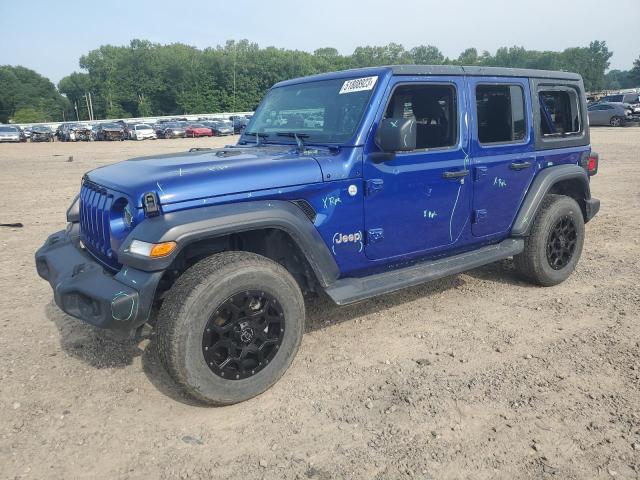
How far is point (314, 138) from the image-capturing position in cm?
373

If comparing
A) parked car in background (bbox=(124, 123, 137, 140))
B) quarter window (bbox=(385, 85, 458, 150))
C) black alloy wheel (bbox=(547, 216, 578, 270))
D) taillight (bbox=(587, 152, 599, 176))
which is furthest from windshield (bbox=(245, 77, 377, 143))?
parked car in background (bbox=(124, 123, 137, 140))

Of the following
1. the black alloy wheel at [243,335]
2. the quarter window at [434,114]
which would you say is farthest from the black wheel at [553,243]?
the black alloy wheel at [243,335]

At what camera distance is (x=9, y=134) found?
40.7 m

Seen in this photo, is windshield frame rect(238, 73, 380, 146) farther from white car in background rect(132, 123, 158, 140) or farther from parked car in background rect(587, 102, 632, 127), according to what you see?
white car in background rect(132, 123, 158, 140)

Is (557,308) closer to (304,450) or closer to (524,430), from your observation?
(524,430)

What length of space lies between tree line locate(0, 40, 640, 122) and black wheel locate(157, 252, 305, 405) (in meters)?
91.5

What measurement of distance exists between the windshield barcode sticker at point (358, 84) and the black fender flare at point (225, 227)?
111 centimetres

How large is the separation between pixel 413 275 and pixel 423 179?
0.73 m

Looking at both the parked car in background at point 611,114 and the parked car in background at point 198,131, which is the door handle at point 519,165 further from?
the parked car in background at point 198,131

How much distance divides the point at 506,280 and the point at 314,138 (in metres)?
2.70

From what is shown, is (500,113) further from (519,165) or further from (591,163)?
(591,163)

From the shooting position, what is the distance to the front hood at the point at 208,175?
9.36 ft

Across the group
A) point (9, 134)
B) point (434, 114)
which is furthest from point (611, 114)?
point (9, 134)

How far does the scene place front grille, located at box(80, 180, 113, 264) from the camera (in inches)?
124
